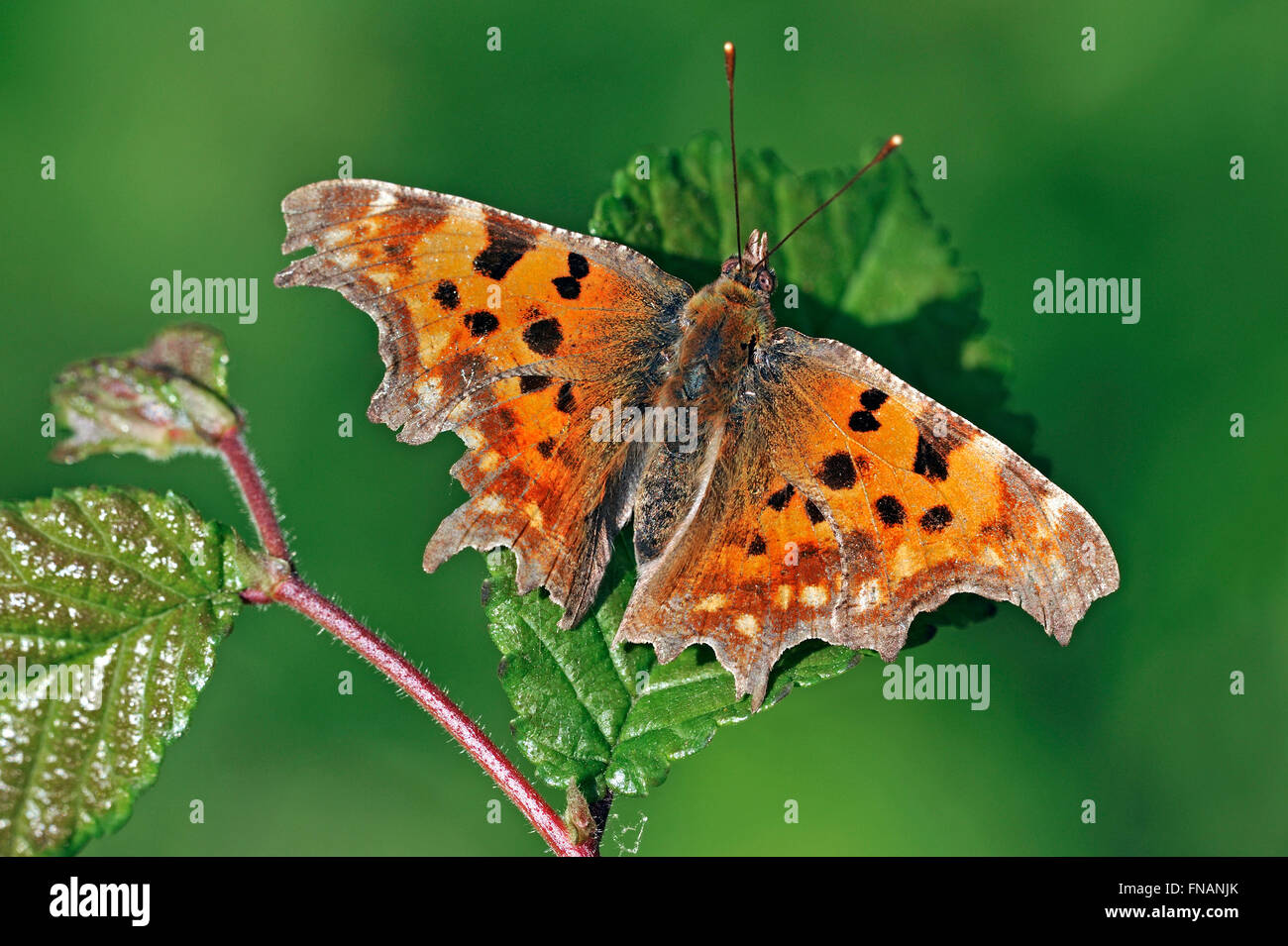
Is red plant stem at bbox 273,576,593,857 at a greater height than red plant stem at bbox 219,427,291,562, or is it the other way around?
red plant stem at bbox 219,427,291,562

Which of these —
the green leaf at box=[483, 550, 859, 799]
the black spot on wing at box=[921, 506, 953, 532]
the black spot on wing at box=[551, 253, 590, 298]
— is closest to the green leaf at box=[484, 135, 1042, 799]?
the green leaf at box=[483, 550, 859, 799]

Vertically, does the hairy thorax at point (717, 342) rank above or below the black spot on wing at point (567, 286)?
below

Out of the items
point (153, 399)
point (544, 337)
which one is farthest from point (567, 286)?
point (153, 399)

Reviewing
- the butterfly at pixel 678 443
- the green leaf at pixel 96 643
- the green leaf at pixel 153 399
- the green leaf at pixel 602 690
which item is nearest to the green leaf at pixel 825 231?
the butterfly at pixel 678 443

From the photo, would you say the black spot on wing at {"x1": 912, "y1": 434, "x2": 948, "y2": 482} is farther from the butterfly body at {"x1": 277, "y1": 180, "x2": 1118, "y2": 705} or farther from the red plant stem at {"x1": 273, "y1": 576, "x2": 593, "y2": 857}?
the red plant stem at {"x1": 273, "y1": 576, "x2": 593, "y2": 857}

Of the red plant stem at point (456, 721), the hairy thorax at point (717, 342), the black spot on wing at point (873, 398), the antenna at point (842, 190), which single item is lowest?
the red plant stem at point (456, 721)

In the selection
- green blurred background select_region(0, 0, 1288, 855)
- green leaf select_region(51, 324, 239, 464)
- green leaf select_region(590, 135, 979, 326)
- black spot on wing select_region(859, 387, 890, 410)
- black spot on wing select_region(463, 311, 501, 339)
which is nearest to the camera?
green leaf select_region(51, 324, 239, 464)

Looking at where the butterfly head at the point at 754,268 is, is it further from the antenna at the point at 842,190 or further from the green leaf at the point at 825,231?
the green leaf at the point at 825,231
